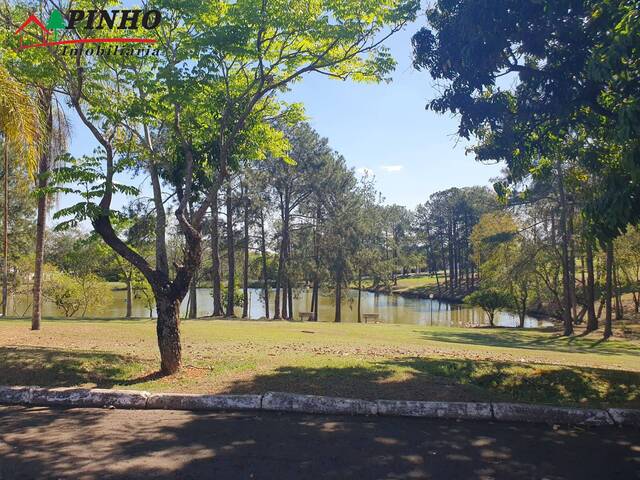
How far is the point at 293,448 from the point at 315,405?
148 centimetres

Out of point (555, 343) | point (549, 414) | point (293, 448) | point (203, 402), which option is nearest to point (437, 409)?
point (549, 414)

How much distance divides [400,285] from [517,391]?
3318 inches

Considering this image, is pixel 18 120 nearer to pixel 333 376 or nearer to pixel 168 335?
pixel 168 335

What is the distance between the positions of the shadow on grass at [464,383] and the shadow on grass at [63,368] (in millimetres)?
2491

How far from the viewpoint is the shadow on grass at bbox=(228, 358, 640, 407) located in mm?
7328

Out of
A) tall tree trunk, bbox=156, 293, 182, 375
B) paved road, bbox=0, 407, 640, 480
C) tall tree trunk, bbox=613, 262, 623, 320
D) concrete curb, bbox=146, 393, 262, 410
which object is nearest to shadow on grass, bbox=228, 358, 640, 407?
concrete curb, bbox=146, 393, 262, 410

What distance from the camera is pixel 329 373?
28.6 feet

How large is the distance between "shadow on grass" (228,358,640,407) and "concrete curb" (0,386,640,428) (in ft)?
1.31

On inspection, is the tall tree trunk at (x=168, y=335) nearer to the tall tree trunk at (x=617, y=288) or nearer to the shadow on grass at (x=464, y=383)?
the shadow on grass at (x=464, y=383)

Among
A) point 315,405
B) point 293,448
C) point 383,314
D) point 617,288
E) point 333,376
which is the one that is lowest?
point 383,314

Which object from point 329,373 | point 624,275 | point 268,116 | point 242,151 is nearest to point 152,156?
point 242,151

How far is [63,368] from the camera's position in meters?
8.72

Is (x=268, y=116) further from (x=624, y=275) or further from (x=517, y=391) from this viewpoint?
(x=624, y=275)

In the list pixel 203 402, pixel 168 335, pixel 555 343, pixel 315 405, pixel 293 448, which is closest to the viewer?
pixel 293 448
